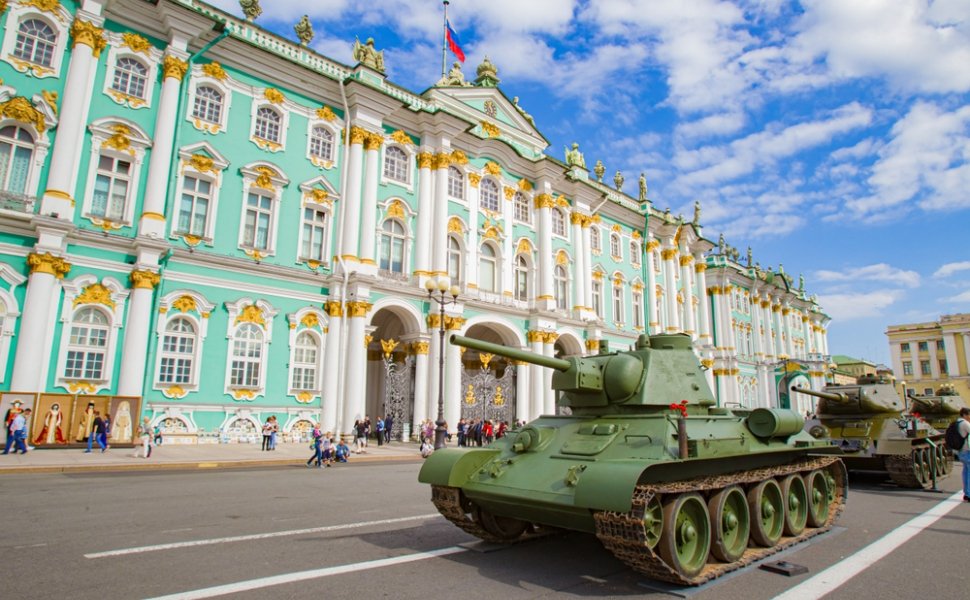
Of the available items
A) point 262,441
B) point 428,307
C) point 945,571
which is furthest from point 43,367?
→ point 945,571

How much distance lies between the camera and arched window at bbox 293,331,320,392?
20.9m

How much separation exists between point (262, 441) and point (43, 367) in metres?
6.16

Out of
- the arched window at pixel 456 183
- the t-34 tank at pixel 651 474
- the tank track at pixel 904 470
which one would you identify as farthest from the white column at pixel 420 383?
the t-34 tank at pixel 651 474

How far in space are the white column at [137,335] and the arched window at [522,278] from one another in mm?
15717

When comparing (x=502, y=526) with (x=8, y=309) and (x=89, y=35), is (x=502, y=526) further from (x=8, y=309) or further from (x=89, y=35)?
(x=89, y=35)

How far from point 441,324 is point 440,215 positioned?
278 inches

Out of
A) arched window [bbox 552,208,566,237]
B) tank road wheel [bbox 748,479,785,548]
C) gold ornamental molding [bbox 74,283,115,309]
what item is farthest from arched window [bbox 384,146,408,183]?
tank road wheel [bbox 748,479,785,548]

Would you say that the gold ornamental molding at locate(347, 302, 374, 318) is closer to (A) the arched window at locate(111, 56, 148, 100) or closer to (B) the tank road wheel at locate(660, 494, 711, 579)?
(A) the arched window at locate(111, 56, 148, 100)

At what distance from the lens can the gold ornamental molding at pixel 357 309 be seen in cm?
2164

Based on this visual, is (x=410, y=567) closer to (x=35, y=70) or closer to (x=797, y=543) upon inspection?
(x=797, y=543)

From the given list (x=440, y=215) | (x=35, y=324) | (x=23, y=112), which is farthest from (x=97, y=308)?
(x=440, y=215)

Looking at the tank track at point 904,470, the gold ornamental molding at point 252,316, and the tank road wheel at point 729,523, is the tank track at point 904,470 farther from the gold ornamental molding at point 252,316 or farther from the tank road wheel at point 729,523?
→ the gold ornamental molding at point 252,316

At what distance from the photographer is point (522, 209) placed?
29.8 meters

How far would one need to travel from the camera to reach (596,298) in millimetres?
33281
